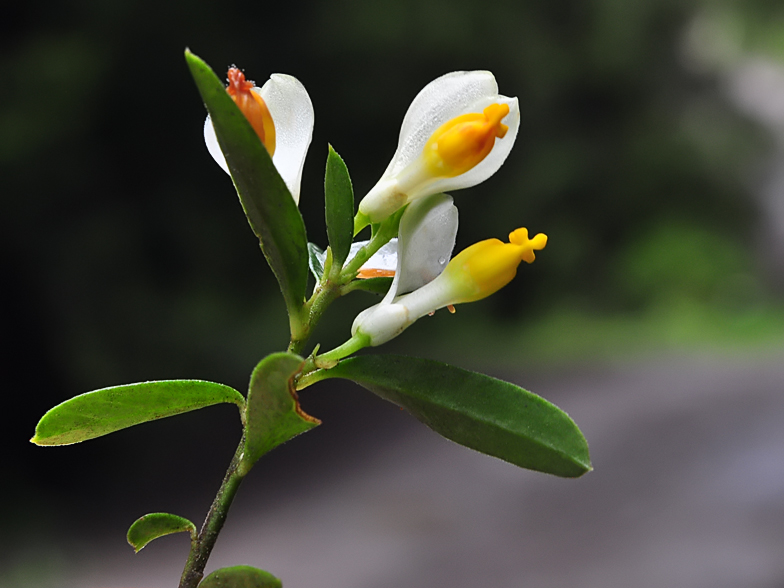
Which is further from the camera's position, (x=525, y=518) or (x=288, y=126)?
(x=525, y=518)

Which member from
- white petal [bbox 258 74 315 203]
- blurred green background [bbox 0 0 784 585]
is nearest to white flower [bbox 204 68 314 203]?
white petal [bbox 258 74 315 203]

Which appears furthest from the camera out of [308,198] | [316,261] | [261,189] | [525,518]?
[308,198]

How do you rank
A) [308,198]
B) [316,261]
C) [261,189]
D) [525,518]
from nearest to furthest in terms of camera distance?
[261,189], [316,261], [525,518], [308,198]

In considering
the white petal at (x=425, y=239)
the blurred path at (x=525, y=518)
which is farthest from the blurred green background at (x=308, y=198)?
the white petal at (x=425, y=239)

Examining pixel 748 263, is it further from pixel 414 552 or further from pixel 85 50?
pixel 85 50

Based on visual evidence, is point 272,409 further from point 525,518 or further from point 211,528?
point 525,518

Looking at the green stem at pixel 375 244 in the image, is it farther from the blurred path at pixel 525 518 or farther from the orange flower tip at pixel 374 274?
the blurred path at pixel 525 518

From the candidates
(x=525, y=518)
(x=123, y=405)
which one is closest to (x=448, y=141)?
(x=123, y=405)
